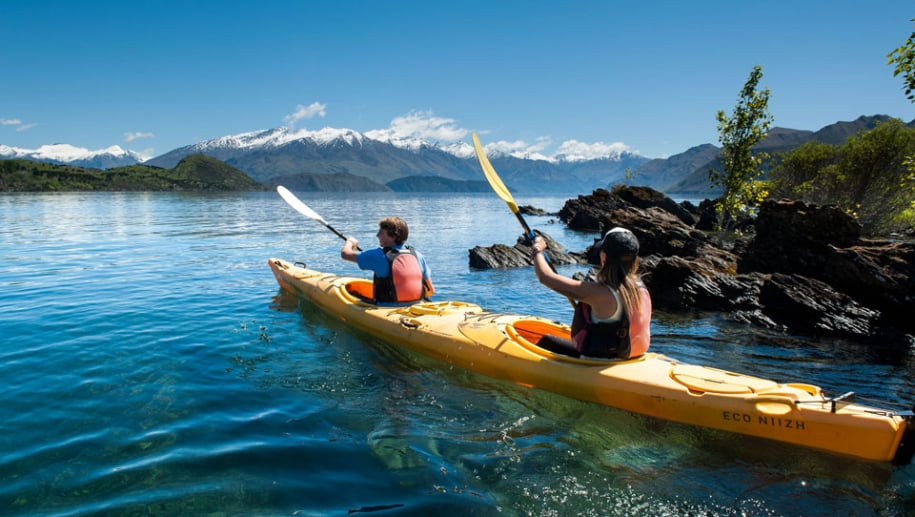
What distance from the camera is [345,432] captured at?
5.54 m

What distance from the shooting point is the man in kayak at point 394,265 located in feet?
27.3

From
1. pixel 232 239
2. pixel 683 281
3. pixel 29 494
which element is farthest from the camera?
pixel 232 239

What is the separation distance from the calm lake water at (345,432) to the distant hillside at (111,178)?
129 metres

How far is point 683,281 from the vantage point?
12.5 m

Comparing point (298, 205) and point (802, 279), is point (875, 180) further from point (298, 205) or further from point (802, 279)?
point (298, 205)

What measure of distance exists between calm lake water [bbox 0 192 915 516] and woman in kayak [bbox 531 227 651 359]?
0.79m

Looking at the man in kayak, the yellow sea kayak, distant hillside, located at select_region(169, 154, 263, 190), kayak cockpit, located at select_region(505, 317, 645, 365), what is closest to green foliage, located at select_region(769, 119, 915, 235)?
kayak cockpit, located at select_region(505, 317, 645, 365)

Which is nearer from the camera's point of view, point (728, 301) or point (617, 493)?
point (617, 493)

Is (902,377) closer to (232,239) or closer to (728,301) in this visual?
(728,301)

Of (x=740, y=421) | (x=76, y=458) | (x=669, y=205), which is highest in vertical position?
(x=669, y=205)

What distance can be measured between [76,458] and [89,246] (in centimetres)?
2048

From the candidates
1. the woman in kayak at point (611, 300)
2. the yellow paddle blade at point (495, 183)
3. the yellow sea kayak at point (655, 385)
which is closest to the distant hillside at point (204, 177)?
the yellow paddle blade at point (495, 183)

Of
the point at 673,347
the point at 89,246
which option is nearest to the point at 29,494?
the point at 673,347

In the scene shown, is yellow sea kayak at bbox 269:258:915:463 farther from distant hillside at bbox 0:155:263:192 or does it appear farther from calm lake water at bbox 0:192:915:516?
distant hillside at bbox 0:155:263:192
